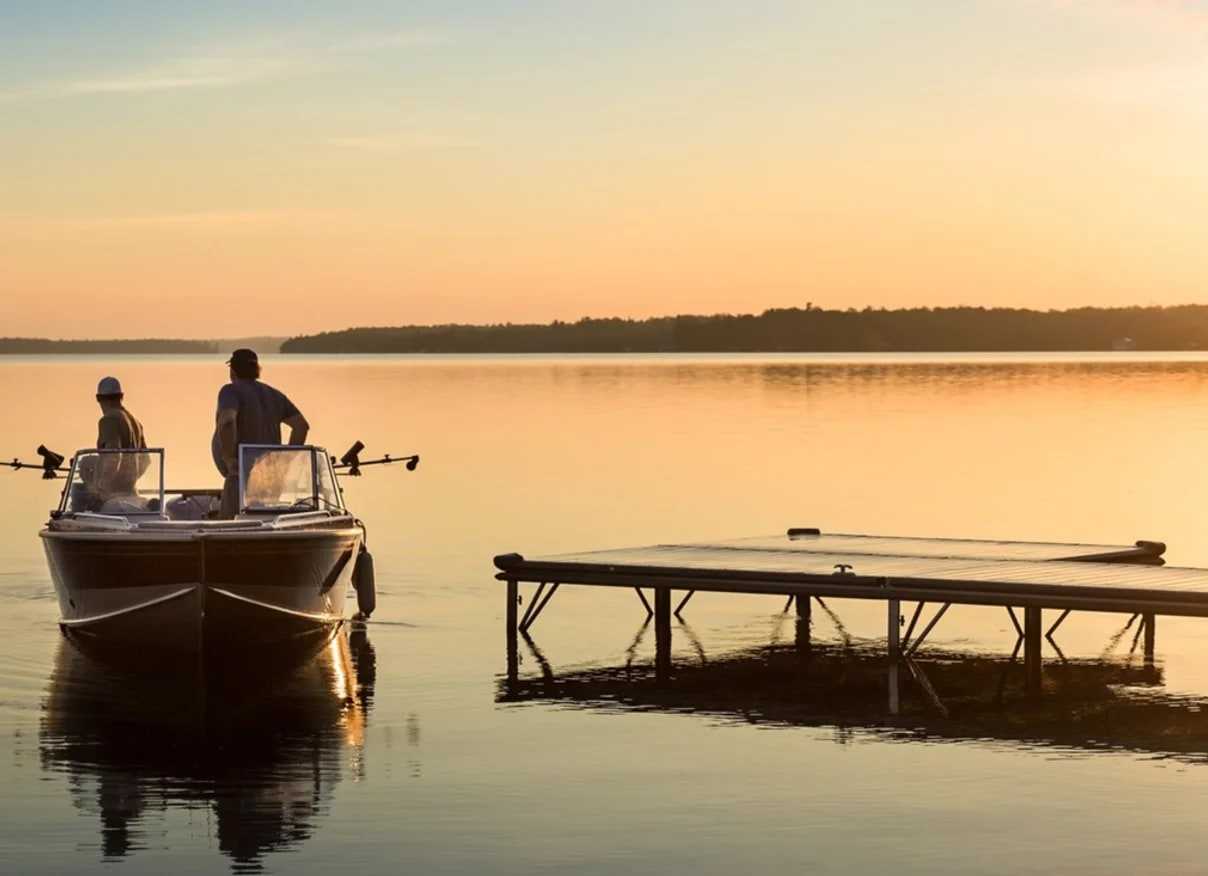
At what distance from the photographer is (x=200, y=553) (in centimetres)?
2072

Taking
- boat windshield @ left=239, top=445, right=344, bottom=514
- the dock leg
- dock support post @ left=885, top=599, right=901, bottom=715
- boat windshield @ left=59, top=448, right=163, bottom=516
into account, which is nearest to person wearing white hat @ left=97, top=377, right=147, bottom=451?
boat windshield @ left=59, top=448, right=163, bottom=516

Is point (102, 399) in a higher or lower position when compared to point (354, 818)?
higher

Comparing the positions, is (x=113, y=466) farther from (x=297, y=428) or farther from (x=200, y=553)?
(x=200, y=553)

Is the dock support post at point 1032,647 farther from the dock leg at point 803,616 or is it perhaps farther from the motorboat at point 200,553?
the motorboat at point 200,553

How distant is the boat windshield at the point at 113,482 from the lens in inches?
890

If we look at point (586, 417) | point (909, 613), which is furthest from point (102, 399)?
point (586, 417)

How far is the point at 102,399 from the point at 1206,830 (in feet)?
42.3

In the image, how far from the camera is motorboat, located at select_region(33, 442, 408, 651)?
2091cm

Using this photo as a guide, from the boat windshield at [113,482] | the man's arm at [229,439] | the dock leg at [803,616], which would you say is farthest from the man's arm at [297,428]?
the dock leg at [803,616]

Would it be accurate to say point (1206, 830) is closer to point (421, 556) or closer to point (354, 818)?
point (354, 818)

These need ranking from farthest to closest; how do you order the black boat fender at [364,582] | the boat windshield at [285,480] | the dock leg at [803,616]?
the black boat fender at [364,582] → the dock leg at [803,616] → the boat windshield at [285,480]

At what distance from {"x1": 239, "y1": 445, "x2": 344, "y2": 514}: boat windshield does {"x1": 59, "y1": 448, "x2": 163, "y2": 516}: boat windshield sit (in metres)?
1.00

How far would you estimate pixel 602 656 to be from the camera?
2225 centimetres

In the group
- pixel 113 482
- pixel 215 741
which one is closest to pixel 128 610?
pixel 113 482
